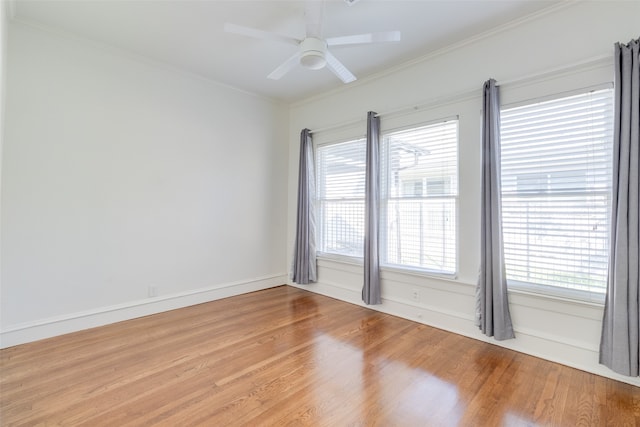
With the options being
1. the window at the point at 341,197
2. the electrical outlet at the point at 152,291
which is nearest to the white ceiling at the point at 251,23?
the window at the point at 341,197

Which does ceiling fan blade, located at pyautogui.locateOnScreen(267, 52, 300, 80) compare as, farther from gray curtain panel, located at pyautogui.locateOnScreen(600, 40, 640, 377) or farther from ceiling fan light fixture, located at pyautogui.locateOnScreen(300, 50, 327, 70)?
gray curtain panel, located at pyautogui.locateOnScreen(600, 40, 640, 377)

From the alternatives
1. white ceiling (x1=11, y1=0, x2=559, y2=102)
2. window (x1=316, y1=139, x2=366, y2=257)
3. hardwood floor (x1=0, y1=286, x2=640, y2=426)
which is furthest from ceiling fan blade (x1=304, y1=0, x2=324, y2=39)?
hardwood floor (x1=0, y1=286, x2=640, y2=426)

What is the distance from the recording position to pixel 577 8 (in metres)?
2.36

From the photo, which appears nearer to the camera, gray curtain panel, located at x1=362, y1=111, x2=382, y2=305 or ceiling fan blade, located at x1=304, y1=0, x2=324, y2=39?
ceiling fan blade, located at x1=304, y1=0, x2=324, y2=39

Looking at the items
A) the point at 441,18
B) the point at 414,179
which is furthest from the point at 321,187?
the point at 441,18

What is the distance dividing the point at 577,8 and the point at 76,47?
447 cm

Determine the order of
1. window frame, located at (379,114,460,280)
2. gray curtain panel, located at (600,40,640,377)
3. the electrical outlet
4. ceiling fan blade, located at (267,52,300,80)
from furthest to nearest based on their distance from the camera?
1. the electrical outlet
2. window frame, located at (379,114,460,280)
3. ceiling fan blade, located at (267,52,300,80)
4. gray curtain panel, located at (600,40,640,377)

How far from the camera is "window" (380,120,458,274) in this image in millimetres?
3111

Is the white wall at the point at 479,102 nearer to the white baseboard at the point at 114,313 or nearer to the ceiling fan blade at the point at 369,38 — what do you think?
the ceiling fan blade at the point at 369,38

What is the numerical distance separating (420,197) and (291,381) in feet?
7.42

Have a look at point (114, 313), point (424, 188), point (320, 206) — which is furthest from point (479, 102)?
point (114, 313)

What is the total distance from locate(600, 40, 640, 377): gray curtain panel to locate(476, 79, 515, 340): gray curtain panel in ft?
2.23

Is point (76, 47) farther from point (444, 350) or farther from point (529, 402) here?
point (529, 402)

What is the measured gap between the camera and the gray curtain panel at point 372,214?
3.54 meters
